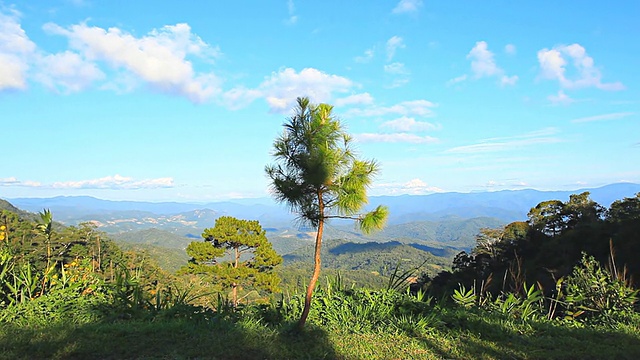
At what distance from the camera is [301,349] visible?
3.58m

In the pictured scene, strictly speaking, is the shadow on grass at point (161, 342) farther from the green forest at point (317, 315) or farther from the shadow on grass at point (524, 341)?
the shadow on grass at point (524, 341)

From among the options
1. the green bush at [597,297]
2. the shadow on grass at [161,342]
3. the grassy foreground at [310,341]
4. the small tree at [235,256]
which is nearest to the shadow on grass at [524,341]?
the grassy foreground at [310,341]

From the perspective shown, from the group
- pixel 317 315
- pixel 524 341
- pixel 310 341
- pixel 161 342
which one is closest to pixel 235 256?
pixel 317 315

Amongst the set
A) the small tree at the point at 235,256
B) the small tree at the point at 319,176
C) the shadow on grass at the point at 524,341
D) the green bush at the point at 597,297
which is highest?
the small tree at the point at 319,176

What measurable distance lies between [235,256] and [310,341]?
69.3 feet

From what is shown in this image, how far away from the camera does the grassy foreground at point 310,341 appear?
3367mm

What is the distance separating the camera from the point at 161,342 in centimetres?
361

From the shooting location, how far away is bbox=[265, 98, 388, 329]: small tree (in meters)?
4.20

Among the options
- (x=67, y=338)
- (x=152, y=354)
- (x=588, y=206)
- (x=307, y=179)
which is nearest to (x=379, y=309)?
(x=307, y=179)

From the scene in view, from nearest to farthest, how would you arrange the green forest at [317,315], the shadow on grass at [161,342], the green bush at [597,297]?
the shadow on grass at [161,342], the green forest at [317,315], the green bush at [597,297]

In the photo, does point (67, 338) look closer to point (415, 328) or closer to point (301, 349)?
point (301, 349)

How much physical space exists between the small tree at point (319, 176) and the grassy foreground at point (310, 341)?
67 cm

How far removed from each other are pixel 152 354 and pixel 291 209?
2.00 meters

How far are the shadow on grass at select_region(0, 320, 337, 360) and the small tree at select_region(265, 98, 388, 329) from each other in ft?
2.09
